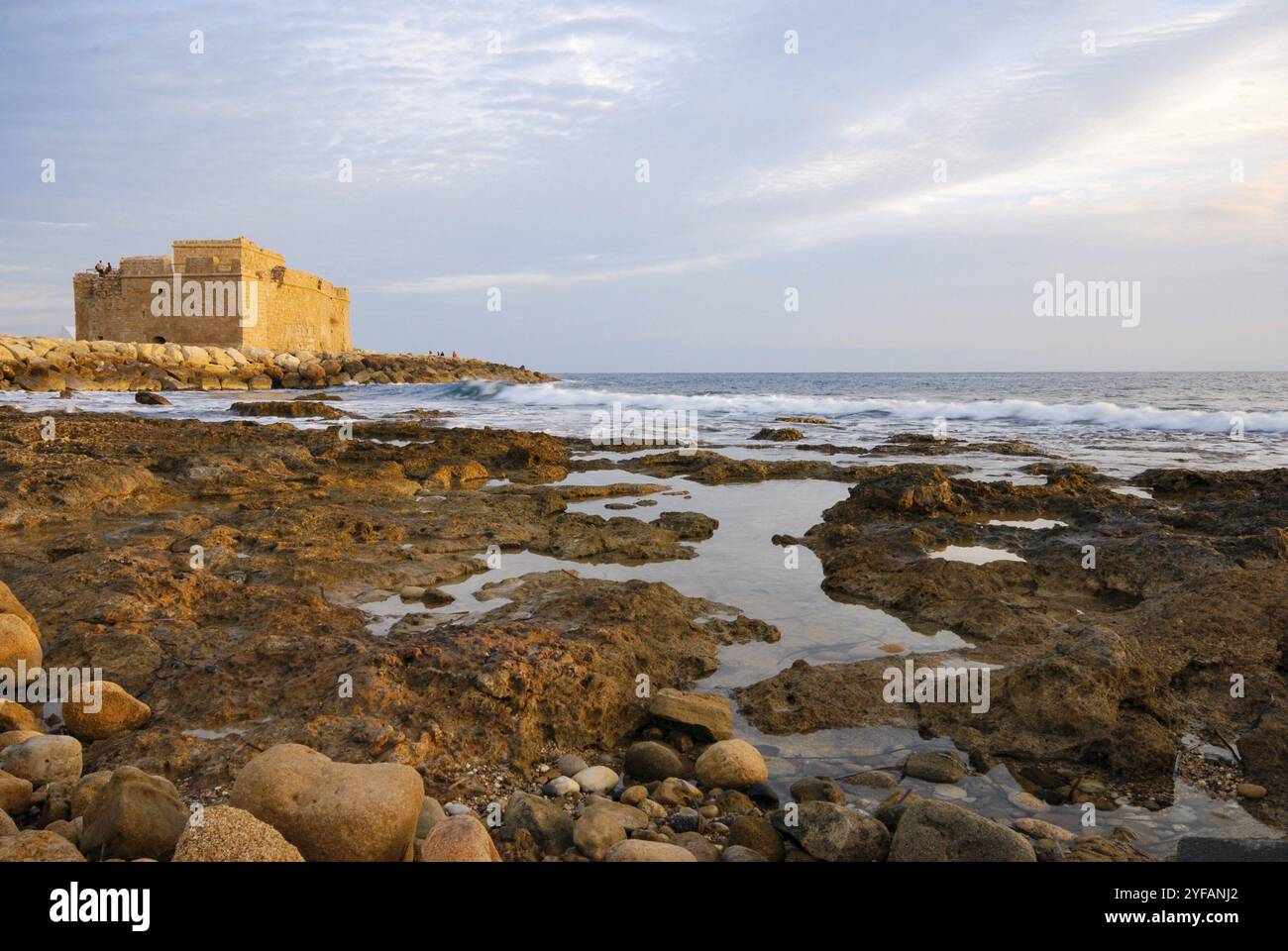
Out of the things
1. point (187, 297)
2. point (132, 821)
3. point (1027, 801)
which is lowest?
point (1027, 801)

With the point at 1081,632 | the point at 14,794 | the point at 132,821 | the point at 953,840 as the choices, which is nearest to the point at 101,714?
the point at 14,794

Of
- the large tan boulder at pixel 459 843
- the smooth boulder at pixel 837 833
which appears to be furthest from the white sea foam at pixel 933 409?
the large tan boulder at pixel 459 843

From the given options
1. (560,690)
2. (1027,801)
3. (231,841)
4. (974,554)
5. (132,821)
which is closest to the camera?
(231,841)

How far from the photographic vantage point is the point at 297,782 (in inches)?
96.7

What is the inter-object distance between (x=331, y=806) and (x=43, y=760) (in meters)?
1.40

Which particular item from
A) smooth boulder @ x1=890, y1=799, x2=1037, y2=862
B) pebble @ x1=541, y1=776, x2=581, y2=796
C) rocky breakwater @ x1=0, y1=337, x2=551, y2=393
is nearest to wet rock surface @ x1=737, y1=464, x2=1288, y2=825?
smooth boulder @ x1=890, y1=799, x2=1037, y2=862

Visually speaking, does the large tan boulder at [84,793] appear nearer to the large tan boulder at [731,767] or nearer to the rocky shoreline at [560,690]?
the rocky shoreline at [560,690]

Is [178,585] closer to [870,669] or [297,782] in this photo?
[297,782]

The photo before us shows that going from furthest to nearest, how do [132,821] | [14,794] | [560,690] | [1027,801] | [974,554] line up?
[974,554]
[560,690]
[1027,801]
[14,794]
[132,821]

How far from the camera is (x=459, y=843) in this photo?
2373 mm

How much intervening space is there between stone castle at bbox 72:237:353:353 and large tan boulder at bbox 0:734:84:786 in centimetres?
4521

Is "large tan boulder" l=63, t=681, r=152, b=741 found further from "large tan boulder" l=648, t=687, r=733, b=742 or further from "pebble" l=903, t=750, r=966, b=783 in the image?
"pebble" l=903, t=750, r=966, b=783

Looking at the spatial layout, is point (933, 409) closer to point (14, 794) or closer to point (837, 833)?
point (837, 833)
